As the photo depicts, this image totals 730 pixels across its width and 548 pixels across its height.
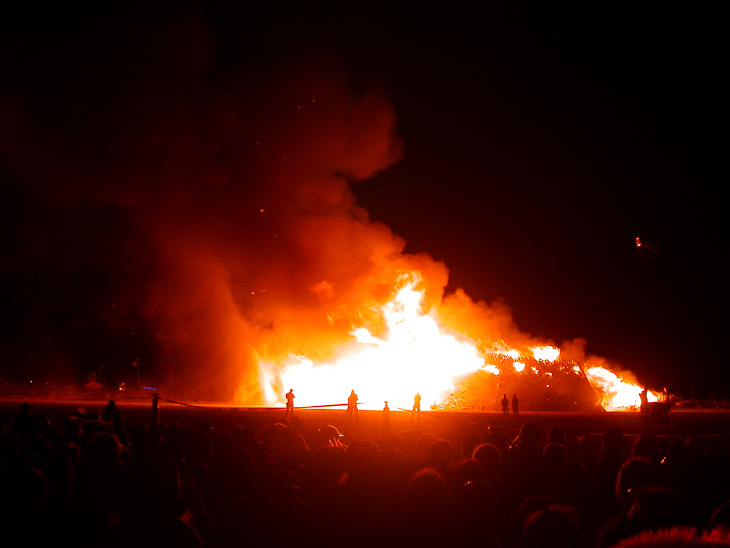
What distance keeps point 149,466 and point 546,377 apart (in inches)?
1219

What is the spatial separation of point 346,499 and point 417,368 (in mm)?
26623

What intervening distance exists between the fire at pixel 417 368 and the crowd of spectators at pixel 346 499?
2393 cm

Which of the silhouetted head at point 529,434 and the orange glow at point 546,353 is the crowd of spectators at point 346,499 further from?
the orange glow at point 546,353

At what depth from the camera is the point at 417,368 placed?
1228 inches

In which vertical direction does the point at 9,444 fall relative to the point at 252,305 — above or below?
below

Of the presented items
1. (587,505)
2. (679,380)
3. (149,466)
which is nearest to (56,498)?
(149,466)

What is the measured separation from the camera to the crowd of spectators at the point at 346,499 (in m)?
3.76

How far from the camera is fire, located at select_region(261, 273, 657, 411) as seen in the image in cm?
3088

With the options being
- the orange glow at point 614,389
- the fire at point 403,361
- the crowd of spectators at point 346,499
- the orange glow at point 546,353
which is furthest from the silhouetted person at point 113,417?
the orange glow at point 614,389

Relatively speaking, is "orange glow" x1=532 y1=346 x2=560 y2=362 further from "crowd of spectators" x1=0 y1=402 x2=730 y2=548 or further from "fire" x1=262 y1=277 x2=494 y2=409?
"crowd of spectators" x1=0 y1=402 x2=730 y2=548

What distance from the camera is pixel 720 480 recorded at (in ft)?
16.2

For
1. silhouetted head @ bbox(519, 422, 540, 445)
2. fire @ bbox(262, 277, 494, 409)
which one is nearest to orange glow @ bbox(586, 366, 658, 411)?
fire @ bbox(262, 277, 494, 409)

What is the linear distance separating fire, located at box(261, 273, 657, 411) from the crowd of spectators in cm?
2393

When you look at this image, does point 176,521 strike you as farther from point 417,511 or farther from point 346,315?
point 346,315
